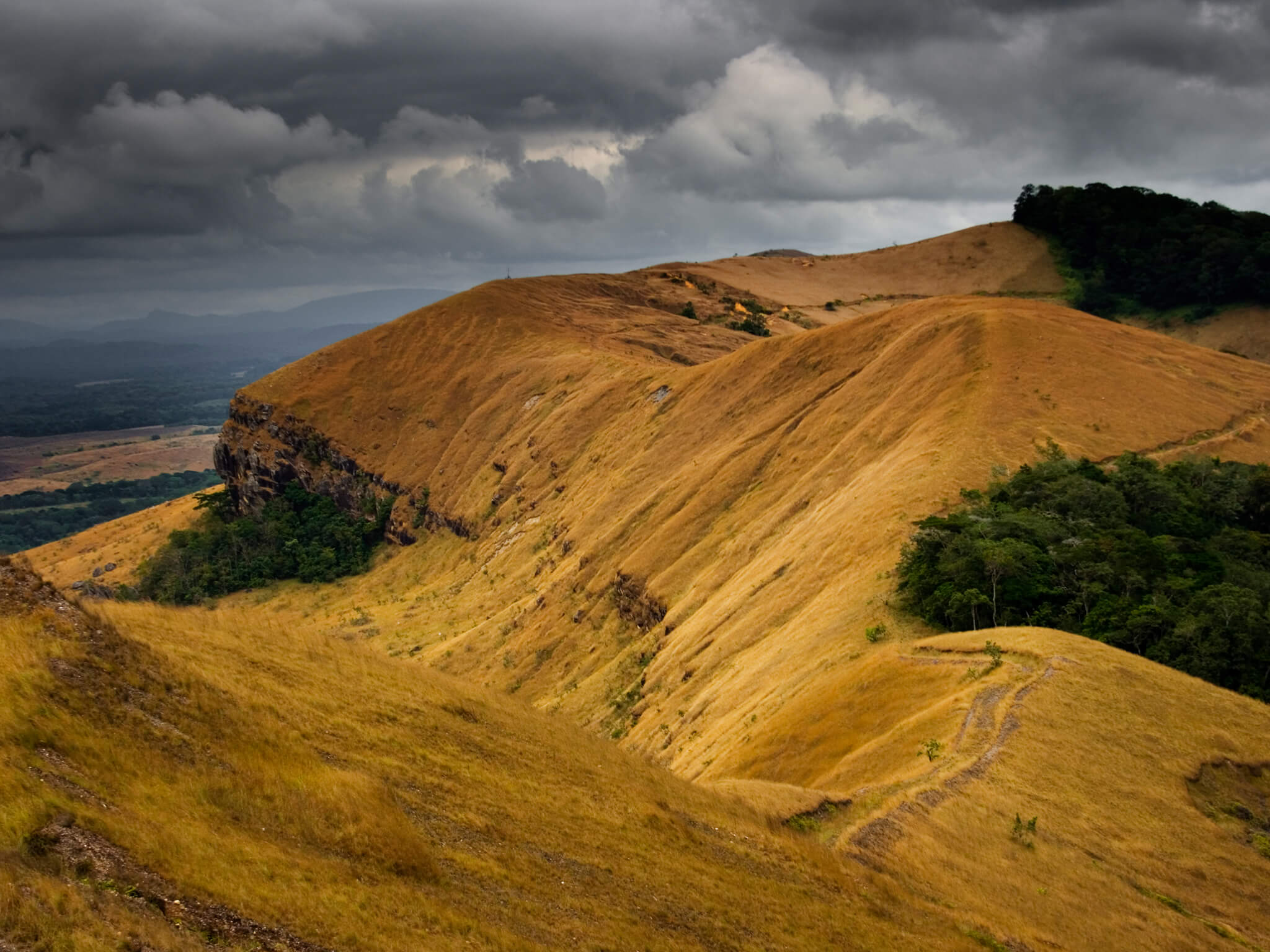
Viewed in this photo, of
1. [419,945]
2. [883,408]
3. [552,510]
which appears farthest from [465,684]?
[552,510]

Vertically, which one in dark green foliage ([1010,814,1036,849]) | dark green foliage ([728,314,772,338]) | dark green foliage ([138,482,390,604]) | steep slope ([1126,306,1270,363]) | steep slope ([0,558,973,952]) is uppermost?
dark green foliage ([728,314,772,338])

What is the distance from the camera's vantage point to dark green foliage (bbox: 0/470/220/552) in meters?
161

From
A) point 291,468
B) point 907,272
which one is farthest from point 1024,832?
point 907,272

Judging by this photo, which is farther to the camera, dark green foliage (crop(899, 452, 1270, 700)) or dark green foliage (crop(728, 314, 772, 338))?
dark green foliage (crop(728, 314, 772, 338))

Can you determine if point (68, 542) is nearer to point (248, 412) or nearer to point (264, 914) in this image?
point (248, 412)

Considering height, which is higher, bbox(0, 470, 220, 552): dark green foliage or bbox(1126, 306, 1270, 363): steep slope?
bbox(1126, 306, 1270, 363): steep slope

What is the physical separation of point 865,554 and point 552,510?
34032 millimetres

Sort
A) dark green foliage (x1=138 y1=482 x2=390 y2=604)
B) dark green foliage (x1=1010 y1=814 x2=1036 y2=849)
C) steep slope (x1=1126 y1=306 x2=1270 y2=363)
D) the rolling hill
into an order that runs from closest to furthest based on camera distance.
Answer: dark green foliage (x1=1010 y1=814 x2=1036 y2=849), the rolling hill, dark green foliage (x1=138 y1=482 x2=390 y2=604), steep slope (x1=1126 y1=306 x2=1270 y2=363)

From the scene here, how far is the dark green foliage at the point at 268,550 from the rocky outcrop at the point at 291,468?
112cm

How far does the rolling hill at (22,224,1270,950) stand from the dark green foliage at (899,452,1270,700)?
6.03 feet

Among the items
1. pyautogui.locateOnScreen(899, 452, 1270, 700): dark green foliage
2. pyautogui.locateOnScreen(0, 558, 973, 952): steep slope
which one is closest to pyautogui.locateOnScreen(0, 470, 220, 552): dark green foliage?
pyautogui.locateOnScreen(899, 452, 1270, 700): dark green foliage

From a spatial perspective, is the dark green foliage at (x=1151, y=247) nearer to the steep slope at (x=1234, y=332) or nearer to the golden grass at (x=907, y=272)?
the steep slope at (x=1234, y=332)

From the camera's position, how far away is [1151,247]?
109 metres

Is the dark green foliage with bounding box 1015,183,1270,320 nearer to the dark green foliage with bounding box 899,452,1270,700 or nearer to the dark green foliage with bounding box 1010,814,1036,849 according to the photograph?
the dark green foliage with bounding box 899,452,1270,700
